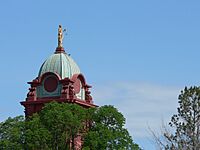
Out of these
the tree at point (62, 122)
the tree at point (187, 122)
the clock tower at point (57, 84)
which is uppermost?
the clock tower at point (57, 84)

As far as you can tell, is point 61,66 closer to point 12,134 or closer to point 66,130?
point 66,130

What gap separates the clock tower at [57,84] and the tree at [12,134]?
4833mm

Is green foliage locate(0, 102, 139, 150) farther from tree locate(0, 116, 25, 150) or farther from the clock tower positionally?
the clock tower

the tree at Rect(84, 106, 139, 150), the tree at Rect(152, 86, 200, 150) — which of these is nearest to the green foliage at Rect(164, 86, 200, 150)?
the tree at Rect(152, 86, 200, 150)

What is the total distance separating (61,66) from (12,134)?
8.31 m

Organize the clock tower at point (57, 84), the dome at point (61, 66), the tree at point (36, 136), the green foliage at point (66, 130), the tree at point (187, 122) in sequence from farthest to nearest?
the dome at point (61, 66)
the clock tower at point (57, 84)
the green foliage at point (66, 130)
the tree at point (36, 136)
the tree at point (187, 122)

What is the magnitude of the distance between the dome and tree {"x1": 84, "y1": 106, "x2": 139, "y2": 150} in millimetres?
5828

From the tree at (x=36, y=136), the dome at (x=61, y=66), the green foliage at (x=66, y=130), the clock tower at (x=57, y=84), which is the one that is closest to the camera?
the tree at (x=36, y=136)

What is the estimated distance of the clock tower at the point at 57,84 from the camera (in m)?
58.2

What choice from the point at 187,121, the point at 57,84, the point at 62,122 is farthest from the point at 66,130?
the point at 187,121

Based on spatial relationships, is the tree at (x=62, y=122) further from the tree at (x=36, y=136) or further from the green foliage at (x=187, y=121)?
the green foliage at (x=187, y=121)

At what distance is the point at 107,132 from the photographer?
5234 centimetres

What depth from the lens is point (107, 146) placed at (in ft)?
172

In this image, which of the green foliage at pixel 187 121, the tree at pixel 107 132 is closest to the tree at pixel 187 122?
the green foliage at pixel 187 121
